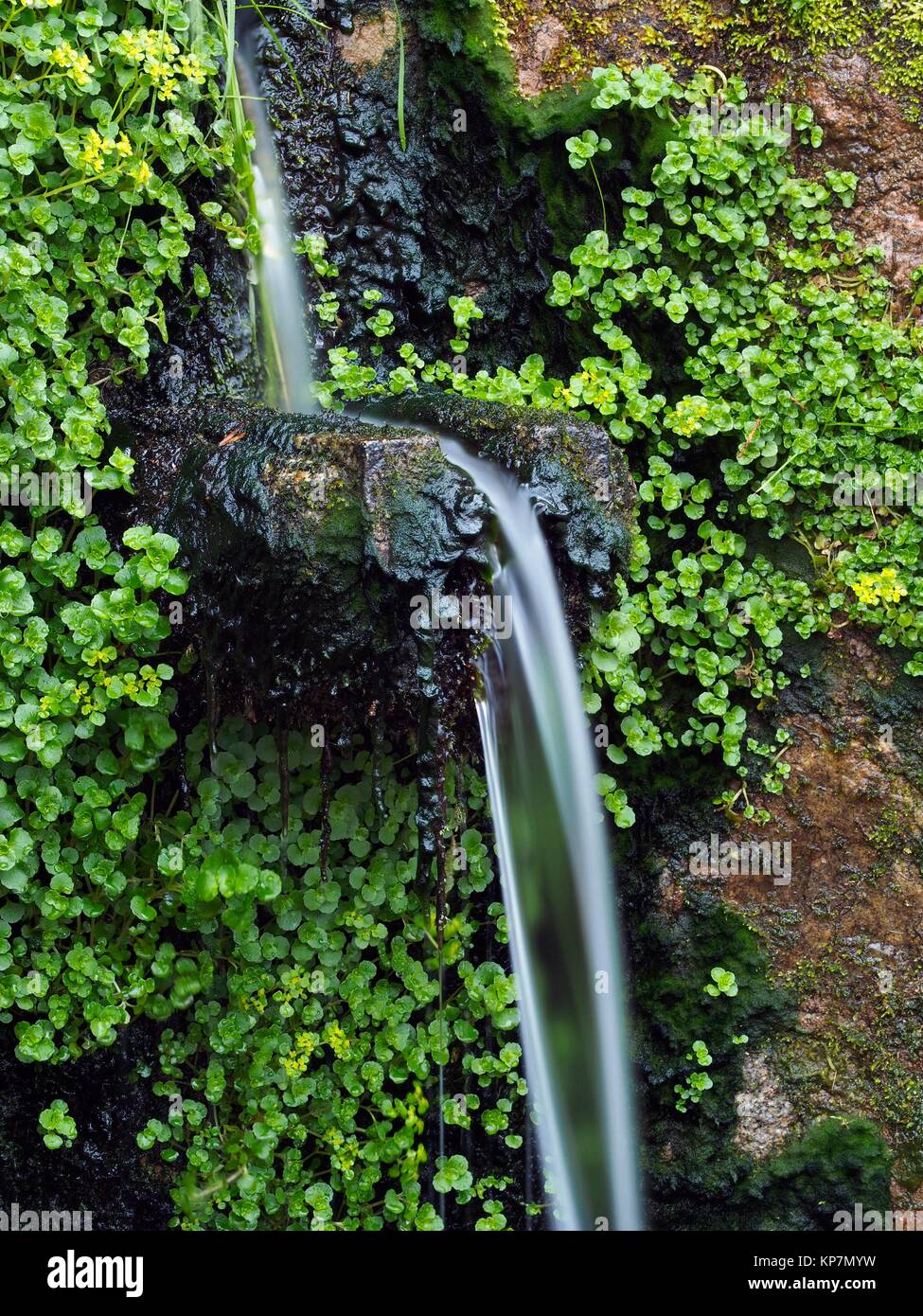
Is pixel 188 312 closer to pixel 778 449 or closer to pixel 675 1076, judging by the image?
pixel 778 449

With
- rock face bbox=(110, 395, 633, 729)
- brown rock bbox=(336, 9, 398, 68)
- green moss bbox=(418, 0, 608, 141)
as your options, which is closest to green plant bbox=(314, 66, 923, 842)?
green moss bbox=(418, 0, 608, 141)

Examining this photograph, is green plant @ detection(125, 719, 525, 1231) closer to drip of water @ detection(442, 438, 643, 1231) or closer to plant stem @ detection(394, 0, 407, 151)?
drip of water @ detection(442, 438, 643, 1231)

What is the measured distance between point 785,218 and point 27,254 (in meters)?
2.36

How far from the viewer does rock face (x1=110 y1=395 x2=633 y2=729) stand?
2.94 meters

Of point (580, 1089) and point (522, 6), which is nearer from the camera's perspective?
point (580, 1089)

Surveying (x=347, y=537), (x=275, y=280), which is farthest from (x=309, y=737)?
(x=275, y=280)

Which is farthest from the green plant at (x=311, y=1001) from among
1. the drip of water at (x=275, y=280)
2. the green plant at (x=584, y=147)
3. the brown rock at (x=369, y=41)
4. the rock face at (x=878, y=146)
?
the brown rock at (x=369, y=41)

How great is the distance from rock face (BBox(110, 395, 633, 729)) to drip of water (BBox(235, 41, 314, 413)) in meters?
0.71

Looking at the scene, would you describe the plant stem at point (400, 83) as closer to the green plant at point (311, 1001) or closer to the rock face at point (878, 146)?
the rock face at point (878, 146)

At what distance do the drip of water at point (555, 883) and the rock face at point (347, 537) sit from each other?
0.11 meters

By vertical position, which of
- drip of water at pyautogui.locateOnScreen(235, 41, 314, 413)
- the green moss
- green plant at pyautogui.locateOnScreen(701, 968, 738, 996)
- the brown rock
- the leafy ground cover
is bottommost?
green plant at pyautogui.locateOnScreen(701, 968, 738, 996)

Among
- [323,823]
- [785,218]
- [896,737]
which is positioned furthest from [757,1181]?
[785,218]

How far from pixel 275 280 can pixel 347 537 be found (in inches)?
57.1

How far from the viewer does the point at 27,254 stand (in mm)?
Answer: 3109
